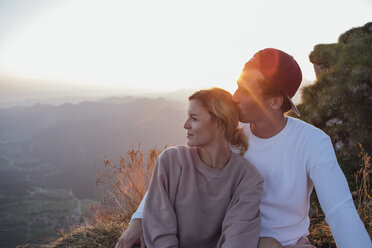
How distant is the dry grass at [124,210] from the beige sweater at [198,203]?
1.54m

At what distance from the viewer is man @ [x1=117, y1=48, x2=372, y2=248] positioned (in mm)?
1689

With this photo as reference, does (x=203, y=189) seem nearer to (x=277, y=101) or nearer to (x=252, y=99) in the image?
(x=252, y=99)

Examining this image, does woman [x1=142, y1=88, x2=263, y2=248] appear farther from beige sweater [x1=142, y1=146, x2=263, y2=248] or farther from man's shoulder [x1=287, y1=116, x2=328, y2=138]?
man's shoulder [x1=287, y1=116, x2=328, y2=138]

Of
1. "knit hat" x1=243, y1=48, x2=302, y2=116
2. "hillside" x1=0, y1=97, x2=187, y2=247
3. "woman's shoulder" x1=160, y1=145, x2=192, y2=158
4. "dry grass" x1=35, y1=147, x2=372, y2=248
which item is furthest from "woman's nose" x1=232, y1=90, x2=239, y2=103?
"hillside" x1=0, y1=97, x2=187, y2=247

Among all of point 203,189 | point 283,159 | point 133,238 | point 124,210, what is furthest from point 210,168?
point 124,210

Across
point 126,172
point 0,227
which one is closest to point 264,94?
point 126,172

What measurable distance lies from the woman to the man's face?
14 centimetres

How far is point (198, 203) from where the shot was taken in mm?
1761

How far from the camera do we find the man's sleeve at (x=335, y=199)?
157 cm

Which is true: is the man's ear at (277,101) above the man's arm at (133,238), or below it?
above

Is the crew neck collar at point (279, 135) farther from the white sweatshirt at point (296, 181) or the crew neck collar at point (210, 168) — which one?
the crew neck collar at point (210, 168)

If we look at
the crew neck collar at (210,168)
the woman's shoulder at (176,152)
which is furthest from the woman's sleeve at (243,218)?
the woman's shoulder at (176,152)

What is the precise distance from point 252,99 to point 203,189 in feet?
2.34

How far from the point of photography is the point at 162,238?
5.58 feet
